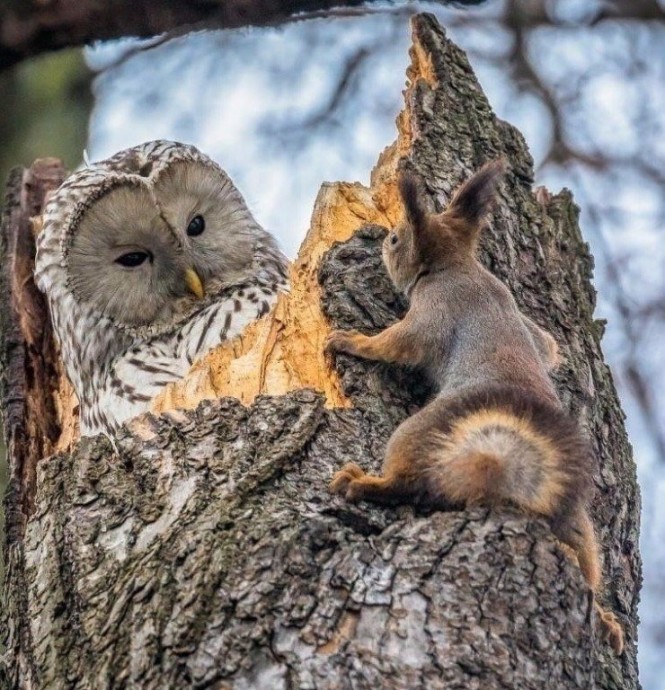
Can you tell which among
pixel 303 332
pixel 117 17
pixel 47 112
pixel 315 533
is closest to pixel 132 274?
pixel 47 112

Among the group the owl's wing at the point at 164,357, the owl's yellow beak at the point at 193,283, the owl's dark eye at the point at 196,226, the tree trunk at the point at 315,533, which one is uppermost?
the owl's dark eye at the point at 196,226

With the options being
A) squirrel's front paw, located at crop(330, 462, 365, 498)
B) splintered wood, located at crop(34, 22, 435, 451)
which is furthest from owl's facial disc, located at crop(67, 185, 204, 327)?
squirrel's front paw, located at crop(330, 462, 365, 498)

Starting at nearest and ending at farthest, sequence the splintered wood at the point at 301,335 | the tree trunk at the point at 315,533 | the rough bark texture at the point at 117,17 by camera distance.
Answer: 1. the tree trunk at the point at 315,533
2. the splintered wood at the point at 301,335
3. the rough bark texture at the point at 117,17

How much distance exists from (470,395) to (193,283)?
1.69 m

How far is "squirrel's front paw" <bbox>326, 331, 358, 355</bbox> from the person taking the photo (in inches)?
115

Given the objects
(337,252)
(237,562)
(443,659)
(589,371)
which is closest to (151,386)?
(337,252)

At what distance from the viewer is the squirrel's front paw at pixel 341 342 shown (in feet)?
9.57

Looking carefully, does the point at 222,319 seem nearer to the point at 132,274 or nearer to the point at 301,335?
the point at 132,274

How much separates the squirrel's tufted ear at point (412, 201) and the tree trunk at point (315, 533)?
19 centimetres

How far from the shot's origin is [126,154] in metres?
4.25

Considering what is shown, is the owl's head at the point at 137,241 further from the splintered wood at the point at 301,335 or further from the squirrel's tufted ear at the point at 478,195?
the squirrel's tufted ear at the point at 478,195

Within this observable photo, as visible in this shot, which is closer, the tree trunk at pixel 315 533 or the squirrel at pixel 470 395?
the tree trunk at pixel 315 533

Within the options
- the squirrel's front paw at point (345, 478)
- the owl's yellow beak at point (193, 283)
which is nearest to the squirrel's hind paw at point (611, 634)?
the squirrel's front paw at point (345, 478)

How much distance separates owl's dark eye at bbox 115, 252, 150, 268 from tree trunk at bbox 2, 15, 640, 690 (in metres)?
0.68
